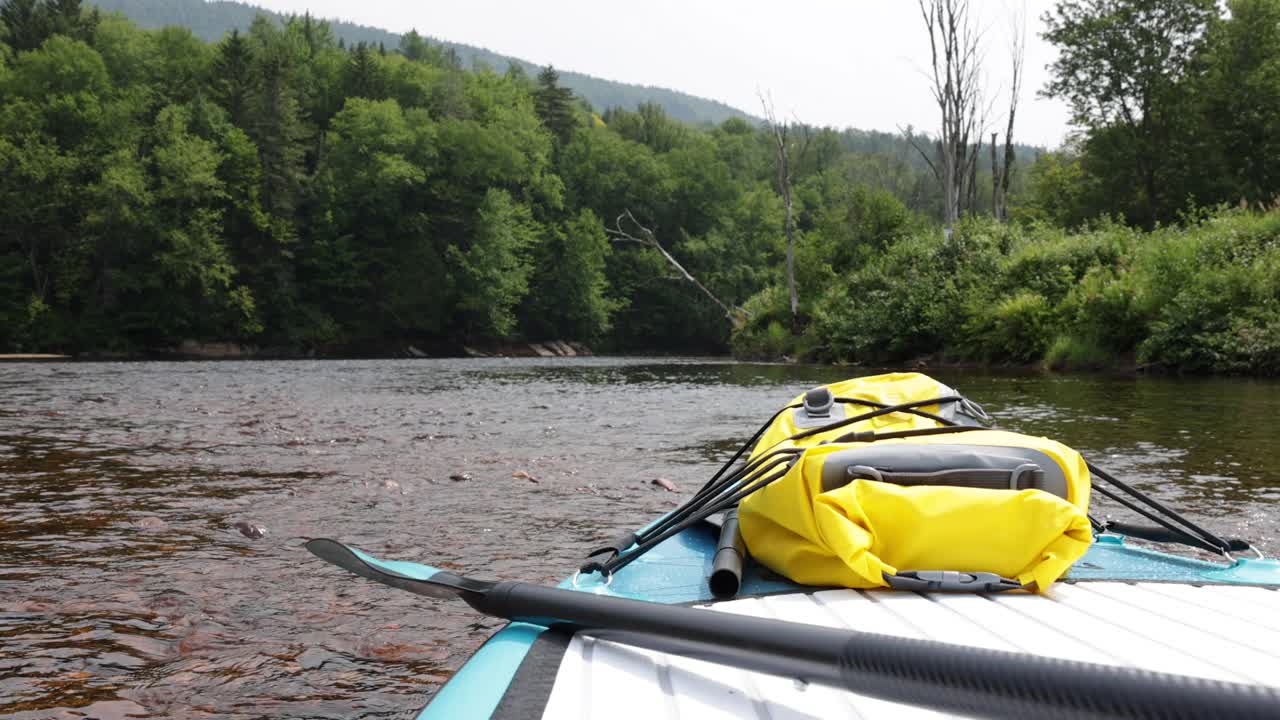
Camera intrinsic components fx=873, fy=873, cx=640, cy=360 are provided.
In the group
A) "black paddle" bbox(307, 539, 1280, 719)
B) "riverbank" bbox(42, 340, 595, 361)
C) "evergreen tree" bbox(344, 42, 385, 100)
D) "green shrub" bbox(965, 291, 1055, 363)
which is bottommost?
"riverbank" bbox(42, 340, 595, 361)

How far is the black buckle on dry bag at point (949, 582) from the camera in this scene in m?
1.99

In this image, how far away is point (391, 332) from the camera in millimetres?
44562

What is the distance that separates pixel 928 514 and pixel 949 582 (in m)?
0.16

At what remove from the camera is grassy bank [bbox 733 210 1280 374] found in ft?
46.0

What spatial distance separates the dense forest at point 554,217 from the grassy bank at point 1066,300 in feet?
0.20

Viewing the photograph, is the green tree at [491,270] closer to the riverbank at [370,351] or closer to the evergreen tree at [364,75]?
the riverbank at [370,351]

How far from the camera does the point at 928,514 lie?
2062 mm

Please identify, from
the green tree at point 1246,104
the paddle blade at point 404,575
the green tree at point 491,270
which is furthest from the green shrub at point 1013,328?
the green tree at point 491,270

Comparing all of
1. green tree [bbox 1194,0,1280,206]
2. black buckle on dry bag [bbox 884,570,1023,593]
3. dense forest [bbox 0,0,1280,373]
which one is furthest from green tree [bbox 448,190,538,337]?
black buckle on dry bag [bbox 884,570,1023,593]

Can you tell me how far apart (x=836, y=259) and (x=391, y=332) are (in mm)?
25753

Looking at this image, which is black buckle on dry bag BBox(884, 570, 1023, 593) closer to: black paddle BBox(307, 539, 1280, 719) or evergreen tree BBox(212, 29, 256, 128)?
black paddle BBox(307, 539, 1280, 719)

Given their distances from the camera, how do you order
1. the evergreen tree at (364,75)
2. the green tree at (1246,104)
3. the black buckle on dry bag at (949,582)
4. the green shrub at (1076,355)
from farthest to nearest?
1. the evergreen tree at (364,75)
2. the green tree at (1246,104)
3. the green shrub at (1076,355)
4. the black buckle on dry bag at (949,582)

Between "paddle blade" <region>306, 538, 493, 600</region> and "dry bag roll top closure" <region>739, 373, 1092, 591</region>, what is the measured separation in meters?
0.81

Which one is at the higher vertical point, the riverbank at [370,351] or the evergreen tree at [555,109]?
the evergreen tree at [555,109]
